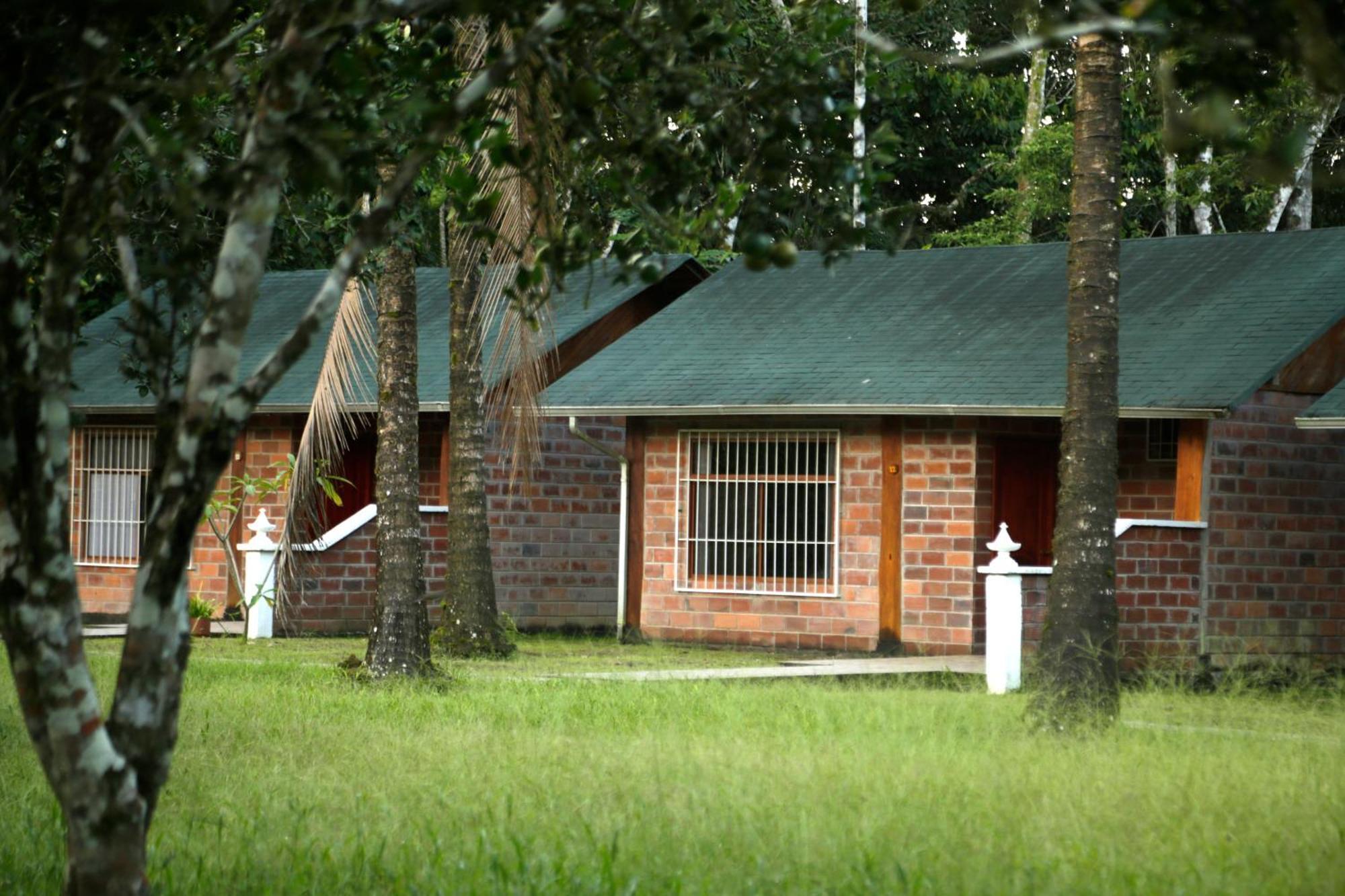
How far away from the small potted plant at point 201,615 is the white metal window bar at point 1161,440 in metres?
9.96

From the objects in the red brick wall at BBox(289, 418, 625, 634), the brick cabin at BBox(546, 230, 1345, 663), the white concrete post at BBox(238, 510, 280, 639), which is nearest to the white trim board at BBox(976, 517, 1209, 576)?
the brick cabin at BBox(546, 230, 1345, 663)

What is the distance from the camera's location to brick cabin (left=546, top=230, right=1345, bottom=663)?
17.3m

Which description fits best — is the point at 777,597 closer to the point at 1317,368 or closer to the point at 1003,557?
the point at 1003,557

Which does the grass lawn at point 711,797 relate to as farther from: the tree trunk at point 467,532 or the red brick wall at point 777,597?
the red brick wall at point 777,597

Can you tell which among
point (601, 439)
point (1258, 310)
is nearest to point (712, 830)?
point (1258, 310)

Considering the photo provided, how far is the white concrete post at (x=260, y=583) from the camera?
65.3 feet

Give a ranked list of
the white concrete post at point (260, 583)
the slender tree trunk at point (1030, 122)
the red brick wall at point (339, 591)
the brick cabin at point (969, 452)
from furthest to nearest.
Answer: the slender tree trunk at point (1030, 122), the red brick wall at point (339, 591), the white concrete post at point (260, 583), the brick cabin at point (969, 452)

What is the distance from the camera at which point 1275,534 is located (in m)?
17.9

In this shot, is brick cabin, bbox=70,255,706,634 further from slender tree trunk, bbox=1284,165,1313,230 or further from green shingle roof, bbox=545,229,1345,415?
slender tree trunk, bbox=1284,165,1313,230

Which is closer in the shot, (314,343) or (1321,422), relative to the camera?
(1321,422)

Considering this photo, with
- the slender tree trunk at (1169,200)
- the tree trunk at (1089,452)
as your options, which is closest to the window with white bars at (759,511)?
the tree trunk at (1089,452)

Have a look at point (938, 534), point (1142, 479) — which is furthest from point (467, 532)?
point (1142, 479)

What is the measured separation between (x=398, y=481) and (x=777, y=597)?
631 cm

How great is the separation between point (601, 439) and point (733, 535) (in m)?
3.10
